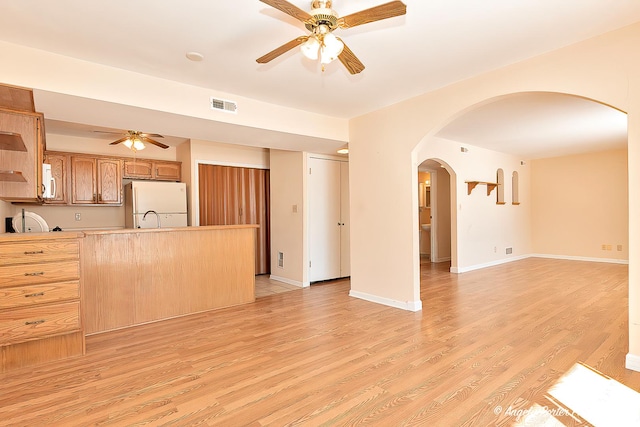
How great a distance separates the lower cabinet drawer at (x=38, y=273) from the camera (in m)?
2.41

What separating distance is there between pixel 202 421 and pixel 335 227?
405 centimetres

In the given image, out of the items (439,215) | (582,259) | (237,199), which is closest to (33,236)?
(237,199)

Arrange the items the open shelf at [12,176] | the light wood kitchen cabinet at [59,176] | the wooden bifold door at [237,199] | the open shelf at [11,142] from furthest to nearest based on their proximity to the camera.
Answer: the wooden bifold door at [237,199], the light wood kitchen cabinet at [59,176], the open shelf at [12,176], the open shelf at [11,142]

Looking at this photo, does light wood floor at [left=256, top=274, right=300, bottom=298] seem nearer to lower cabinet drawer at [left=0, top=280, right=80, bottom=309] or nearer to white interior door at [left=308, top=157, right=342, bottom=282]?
white interior door at [left=308, top=157, right=342, bottom=282]

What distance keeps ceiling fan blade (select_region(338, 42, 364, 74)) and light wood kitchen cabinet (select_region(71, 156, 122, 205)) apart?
4495 mm

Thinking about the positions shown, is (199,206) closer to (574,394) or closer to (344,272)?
(344,272)

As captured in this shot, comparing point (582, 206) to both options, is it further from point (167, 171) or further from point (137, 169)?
point (137, 169)

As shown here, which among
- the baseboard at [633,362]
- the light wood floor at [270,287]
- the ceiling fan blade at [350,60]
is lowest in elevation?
the light wood floor at [270,287]

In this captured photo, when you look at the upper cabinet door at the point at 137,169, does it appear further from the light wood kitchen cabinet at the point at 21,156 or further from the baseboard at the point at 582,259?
the baseboard at the point at 582,259

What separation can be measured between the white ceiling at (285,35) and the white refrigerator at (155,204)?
256cm

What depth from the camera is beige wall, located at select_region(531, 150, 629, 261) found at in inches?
268

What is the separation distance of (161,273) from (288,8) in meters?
2.99

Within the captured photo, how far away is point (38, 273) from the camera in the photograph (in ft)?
8.25

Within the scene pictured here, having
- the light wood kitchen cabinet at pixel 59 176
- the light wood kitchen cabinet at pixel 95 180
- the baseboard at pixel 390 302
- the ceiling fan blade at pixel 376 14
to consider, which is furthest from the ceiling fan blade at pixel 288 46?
the light wood kitchen cabinet at pixel 59 176
